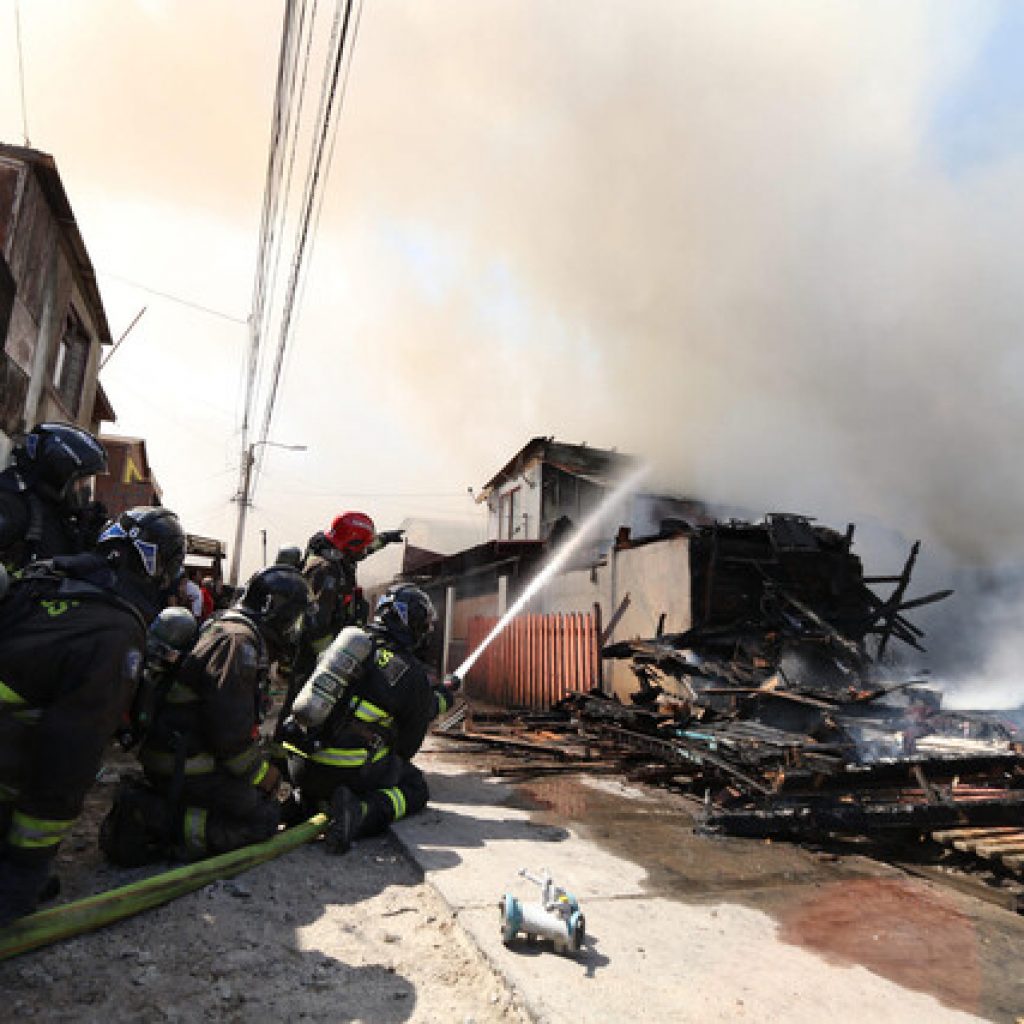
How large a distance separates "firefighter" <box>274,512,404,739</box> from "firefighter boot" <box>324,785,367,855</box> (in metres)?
1.46

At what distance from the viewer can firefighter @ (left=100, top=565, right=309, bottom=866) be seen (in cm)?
303

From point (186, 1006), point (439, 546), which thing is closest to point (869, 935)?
point (186, 1006)

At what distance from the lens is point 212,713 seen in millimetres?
3006

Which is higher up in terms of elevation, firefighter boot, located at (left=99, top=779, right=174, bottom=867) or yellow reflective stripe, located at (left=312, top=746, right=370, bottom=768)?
yellow reflective stripe, located at (left=312, top=746, right=370, bottom=768)

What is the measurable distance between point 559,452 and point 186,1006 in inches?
972

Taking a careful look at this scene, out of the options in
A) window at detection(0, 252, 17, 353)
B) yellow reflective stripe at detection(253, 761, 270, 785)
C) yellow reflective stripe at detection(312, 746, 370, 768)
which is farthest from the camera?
window at detection(0, 252, 17, 353)

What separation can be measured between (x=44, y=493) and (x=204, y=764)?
5.82 ft

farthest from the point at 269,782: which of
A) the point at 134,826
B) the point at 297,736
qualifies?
the point at 134,826

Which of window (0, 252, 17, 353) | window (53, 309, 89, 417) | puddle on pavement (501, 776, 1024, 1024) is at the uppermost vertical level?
window (53, 309, 89, 417)

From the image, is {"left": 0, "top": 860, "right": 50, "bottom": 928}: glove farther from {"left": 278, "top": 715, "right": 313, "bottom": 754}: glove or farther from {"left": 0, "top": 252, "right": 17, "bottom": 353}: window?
{"left": 0, "top": 252, "right": 17, "bottom": 353}: window

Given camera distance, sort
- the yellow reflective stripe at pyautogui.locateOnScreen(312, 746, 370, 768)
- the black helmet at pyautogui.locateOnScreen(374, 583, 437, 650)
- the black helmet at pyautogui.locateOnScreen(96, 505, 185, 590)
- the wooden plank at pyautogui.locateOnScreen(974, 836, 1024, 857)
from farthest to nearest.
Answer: the black helmet at pyautogui.locateOnScreen(374, 583, 437, 650)
the wooden plank at pyautogui.locateOnScreen(974, 836, 1024, 857)
the yellow reflective stripe at pyautogui.locateOnScreen(312, 746, 370, 768)
the black helmet at pyautogui.locateOnScreen(96, 505, 185, 590)

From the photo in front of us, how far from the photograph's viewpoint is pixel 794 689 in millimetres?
7027

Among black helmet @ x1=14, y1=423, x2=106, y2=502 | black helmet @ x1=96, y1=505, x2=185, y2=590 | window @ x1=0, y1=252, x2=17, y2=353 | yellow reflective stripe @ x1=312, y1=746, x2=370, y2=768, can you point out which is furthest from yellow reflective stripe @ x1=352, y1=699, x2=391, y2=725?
window @ x1=0, y1=252, x2=17, y2=353

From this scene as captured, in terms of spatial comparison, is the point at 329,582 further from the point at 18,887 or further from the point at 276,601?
the point at 18,887
